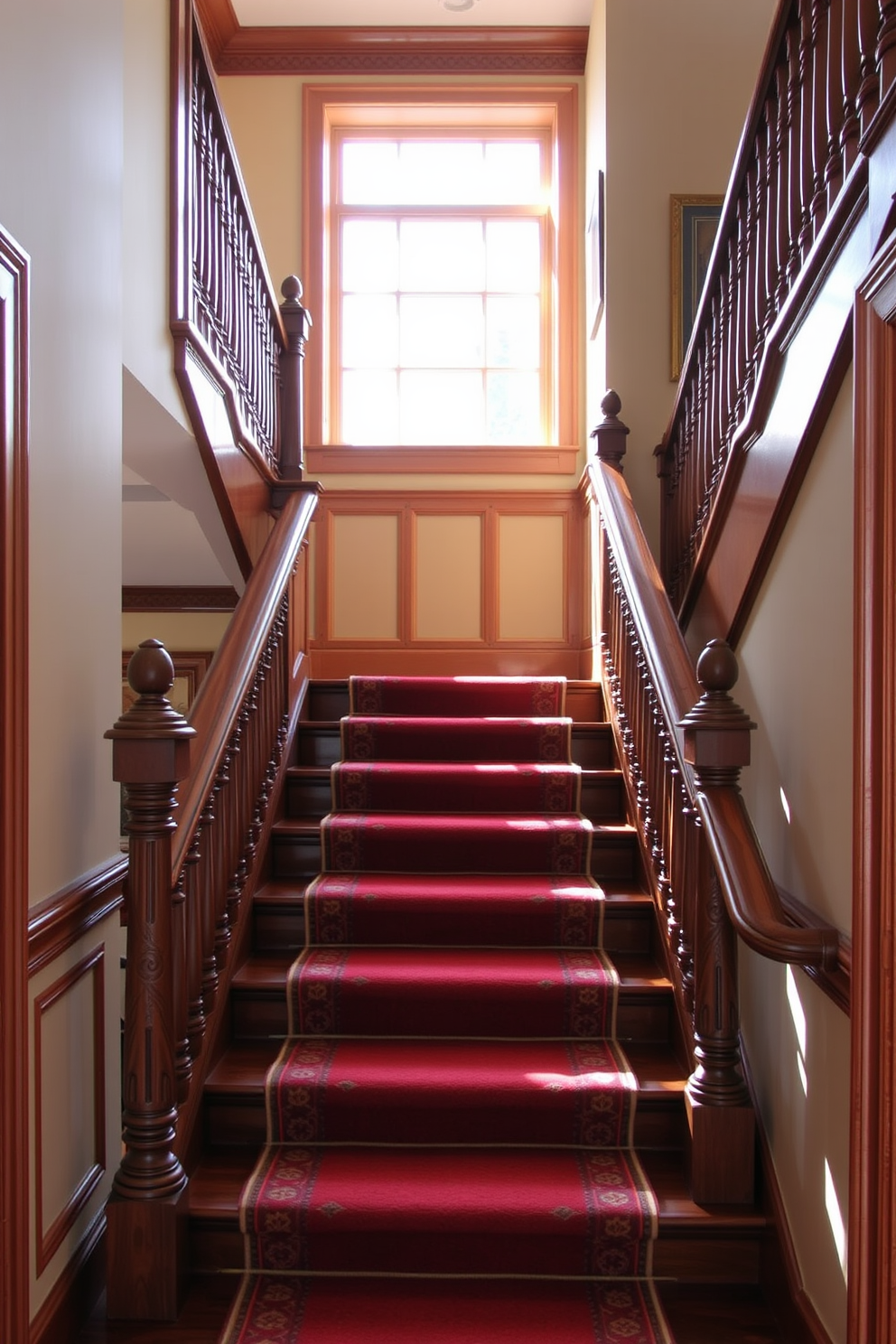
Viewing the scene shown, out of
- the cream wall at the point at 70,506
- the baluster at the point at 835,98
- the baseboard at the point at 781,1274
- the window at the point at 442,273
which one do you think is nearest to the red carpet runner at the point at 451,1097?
the baseboard at the point at 781,1274

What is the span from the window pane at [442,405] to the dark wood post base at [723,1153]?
4.19m

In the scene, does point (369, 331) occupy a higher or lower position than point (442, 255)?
lower

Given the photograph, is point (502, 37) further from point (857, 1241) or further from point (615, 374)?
point (857, 1241)

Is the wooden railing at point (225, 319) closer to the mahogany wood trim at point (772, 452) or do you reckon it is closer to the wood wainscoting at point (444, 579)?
the wood wainscoting at point (444, 579)

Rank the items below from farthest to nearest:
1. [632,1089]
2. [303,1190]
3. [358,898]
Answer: [358,898], [632,1089], [303,1190]

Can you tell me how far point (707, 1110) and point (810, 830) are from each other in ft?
2.27

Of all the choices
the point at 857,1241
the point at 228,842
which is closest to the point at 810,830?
the point at 857,1241

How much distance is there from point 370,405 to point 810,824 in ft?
14.0

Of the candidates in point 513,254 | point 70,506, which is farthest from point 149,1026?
point 513,254

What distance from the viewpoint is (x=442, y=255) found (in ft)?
19.7

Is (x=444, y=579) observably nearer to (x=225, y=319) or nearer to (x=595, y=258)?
(x=595, y=258)

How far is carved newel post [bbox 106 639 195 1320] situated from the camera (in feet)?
7.22

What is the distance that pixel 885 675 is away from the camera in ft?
5.59

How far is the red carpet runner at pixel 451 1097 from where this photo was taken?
7.41 ft
